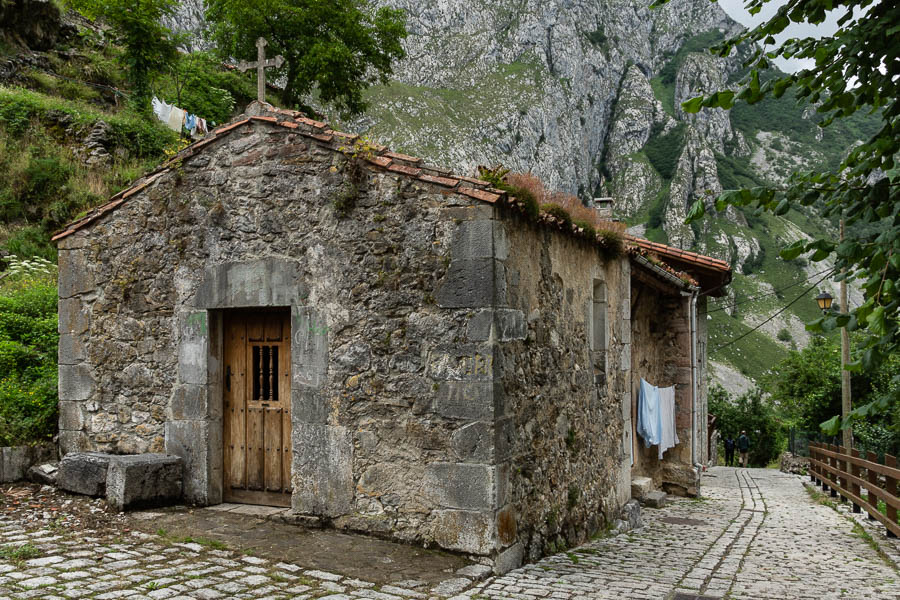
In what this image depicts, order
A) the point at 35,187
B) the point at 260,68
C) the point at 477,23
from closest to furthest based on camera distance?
the point at 260,68, the point at 35,187, the point at 477,23

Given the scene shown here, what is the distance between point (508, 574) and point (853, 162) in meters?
3.99

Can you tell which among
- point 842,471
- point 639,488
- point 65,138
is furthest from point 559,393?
point 65,138

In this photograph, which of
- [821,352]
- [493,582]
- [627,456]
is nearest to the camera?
[493,582]

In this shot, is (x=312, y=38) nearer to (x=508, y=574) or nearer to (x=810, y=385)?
(x=508, y=574)

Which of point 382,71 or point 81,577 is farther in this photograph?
point 382,71

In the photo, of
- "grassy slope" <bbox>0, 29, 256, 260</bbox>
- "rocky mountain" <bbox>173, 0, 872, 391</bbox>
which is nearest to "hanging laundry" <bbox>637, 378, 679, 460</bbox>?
"grassy slope" <bbox>0, 29, 256, 260</bbox>

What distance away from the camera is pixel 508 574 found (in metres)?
5.75

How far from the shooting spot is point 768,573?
6758 millimetres

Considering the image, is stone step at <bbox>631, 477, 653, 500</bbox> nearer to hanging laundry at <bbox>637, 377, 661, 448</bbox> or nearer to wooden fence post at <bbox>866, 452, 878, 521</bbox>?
hanging laundry at <bbox>637, 377, 661, 448</bbox>

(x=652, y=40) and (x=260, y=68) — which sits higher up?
(x=652, y=40)

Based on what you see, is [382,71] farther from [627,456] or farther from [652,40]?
[652,40]

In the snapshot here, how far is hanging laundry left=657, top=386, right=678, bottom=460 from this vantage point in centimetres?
1205

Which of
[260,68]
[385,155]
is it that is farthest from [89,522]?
[260,68]

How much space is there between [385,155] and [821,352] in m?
26.3
